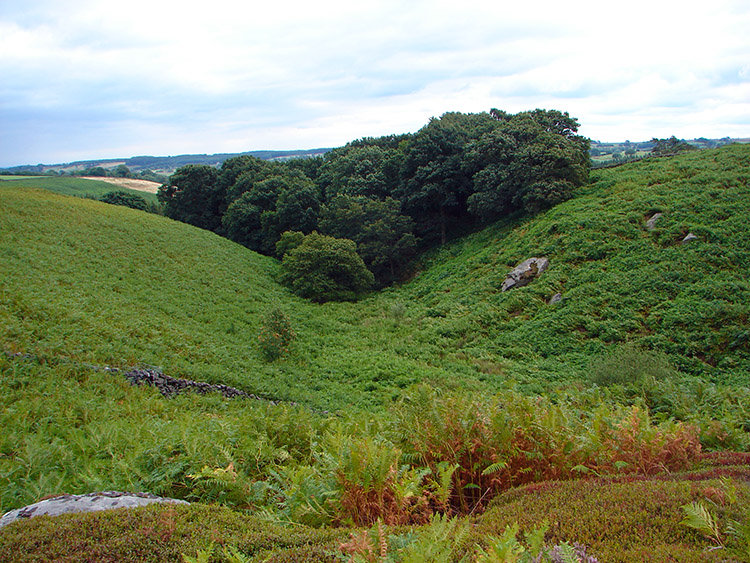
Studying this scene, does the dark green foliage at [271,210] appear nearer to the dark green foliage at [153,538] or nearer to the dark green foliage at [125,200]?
the dark green foliage at [125,200]

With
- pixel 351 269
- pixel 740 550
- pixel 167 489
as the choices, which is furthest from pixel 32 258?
pixel 740 550

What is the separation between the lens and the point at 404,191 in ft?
110

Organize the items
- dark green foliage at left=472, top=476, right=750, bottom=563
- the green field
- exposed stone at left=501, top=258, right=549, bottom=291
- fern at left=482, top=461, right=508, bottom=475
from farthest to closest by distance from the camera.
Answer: exposed stone at left=501, top=258, right=549, bottom=291 < fern at left=482, top=461, right=508, bottom=475 < the green field < dark green foliage at left=472, top=476, right=750, bottom=563

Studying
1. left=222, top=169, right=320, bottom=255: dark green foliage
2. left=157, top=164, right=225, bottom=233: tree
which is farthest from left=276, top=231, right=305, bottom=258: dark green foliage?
left=157, top=164, right=225, bottom=233: tree

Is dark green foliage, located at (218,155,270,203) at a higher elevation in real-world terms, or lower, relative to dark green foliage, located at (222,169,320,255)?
higher

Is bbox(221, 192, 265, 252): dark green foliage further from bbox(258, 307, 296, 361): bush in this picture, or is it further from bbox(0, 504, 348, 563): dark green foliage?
bbox(0, 504, 348, 563): dark green foliage

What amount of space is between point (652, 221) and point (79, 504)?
21562 mm

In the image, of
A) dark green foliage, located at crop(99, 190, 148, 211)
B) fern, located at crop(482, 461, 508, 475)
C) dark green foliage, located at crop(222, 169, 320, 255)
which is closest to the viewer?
fern, located at crop(482, 461, 508, 475)

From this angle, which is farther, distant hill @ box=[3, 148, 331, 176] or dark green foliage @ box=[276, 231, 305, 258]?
distant hill @ box=[3, 148, 331, 176]

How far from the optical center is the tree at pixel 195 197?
149 feet

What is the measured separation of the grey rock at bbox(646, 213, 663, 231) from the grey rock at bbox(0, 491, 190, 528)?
2050cm

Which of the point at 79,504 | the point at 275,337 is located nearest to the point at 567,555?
the point at 79,504

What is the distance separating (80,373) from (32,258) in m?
11.3

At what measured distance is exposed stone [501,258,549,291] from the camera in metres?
19.9
